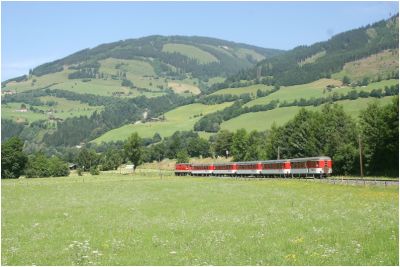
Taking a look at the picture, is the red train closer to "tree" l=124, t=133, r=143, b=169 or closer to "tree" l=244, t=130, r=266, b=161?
"tree" l=244, t=130, r=266, b=161

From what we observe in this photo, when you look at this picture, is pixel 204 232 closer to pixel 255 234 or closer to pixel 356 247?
pixel 255 234

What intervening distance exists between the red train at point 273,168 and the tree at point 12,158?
42952mm

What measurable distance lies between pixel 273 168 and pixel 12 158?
225 feet

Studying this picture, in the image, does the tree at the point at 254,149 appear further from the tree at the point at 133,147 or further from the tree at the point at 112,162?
the tree at the point at 112,162

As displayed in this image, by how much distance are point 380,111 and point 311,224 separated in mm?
60552

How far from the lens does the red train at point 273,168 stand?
7800 cm

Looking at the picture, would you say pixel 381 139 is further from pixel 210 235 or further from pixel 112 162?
pixel 112 162

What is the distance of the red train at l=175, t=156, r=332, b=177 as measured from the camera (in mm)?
78000

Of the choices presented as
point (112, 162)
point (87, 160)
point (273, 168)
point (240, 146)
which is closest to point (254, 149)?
point (240, 146)

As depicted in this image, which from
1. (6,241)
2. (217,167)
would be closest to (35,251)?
(6,241)

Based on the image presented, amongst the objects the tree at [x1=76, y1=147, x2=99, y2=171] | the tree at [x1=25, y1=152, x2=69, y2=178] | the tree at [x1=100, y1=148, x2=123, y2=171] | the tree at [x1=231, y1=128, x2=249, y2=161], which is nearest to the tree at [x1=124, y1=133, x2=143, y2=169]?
the tree at [x1=25, y1=152, x2=69, y2=178]

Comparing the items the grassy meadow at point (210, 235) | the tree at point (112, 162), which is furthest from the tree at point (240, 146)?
the grassy meadow at point (210, 235)

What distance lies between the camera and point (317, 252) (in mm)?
17438

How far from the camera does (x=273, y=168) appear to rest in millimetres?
90438
